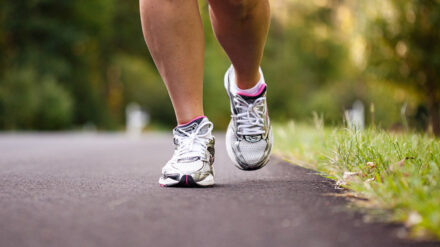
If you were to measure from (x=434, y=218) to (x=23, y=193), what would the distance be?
1.45 metres

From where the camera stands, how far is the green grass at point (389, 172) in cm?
126

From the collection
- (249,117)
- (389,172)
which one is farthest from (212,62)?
(389,172)

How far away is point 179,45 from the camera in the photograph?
2.22 metres

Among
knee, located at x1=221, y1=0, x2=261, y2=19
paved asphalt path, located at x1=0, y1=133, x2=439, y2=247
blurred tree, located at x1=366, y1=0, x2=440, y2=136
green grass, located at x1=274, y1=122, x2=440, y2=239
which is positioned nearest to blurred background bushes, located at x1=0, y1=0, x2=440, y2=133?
blurred tree, located at x1=366, y1=0, x2=440, y2=136

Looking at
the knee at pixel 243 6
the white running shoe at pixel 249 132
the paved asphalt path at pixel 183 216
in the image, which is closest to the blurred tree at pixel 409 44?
the white running shoe at pixel 249 132

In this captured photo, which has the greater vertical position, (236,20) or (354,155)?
(236,20)

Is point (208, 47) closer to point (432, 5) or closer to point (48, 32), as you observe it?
point (48, 32)

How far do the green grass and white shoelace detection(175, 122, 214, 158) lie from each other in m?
0.60

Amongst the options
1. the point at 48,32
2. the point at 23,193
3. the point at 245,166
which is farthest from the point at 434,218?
the point at 48,32

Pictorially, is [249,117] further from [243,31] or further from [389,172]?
[389,172]

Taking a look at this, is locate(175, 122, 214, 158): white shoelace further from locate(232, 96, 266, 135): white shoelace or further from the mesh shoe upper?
locate(232, 96, 266, 135): white shoelace

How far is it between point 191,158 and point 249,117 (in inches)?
17.7

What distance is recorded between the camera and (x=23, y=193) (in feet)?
6.21

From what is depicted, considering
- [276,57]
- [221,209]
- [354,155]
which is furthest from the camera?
[276,57]
